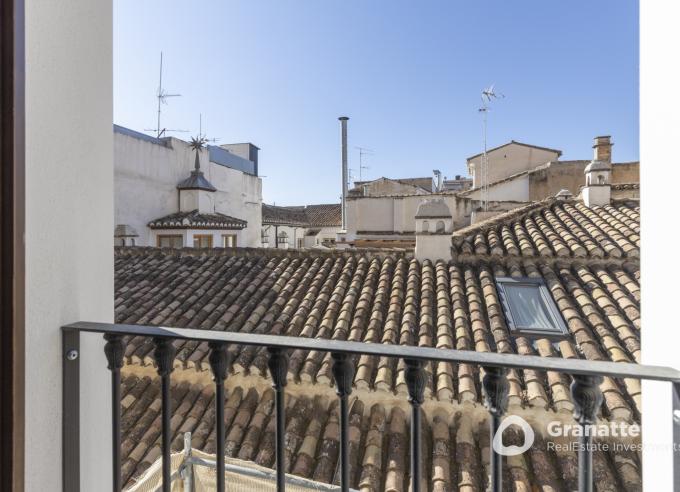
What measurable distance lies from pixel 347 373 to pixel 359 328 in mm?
3834

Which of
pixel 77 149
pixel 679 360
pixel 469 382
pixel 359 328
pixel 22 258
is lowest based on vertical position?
pixel 469 382

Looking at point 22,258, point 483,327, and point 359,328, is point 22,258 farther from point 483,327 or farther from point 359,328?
point 483,327

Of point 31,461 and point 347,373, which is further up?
point 347,373

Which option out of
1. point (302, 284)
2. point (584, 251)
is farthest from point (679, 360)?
point (584, 251)

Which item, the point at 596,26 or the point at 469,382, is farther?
the point at 596,26

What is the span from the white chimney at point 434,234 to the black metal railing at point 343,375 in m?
5.72

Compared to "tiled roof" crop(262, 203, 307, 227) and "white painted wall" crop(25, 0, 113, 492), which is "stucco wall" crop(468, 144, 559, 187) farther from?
"white painted wall" crop(25, 0, 113, 492)

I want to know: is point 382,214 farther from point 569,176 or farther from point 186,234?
point 186,234

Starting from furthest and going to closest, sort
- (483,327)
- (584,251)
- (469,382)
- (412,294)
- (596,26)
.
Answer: (596,26) → (584,251) → (412,294) → (483,327) → (469,382)

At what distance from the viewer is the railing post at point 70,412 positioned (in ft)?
3.49

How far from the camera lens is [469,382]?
150 inches

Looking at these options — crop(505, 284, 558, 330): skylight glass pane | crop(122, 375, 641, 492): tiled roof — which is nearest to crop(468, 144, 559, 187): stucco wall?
crop(505, 284, 558, 330): skylight glass pane

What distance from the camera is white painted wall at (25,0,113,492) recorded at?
99cm

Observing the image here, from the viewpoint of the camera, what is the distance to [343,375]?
3.34 ft
